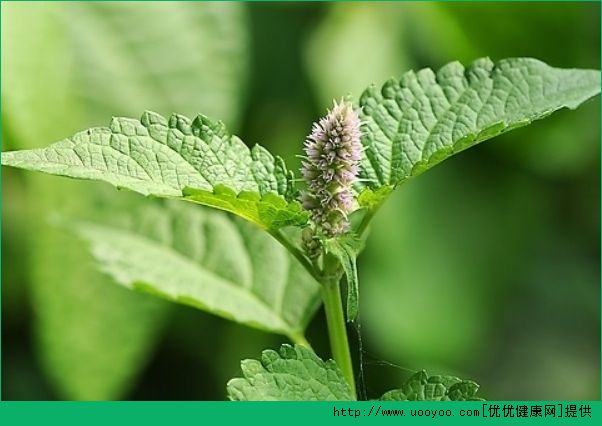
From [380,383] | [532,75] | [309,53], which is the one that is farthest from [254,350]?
[532,75]

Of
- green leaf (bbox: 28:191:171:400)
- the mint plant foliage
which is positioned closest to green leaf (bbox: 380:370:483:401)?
the mint plant foliage

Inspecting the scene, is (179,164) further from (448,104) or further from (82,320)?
(82,320)

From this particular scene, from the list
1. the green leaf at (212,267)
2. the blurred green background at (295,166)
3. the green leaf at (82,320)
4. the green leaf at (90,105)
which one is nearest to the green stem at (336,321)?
the green leaf at (212,267)

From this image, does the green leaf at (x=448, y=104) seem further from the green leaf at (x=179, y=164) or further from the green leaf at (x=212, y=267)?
the green leaf at (x=212, y=267)

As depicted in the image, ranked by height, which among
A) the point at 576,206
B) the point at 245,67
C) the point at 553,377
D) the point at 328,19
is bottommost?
the point at 553,377

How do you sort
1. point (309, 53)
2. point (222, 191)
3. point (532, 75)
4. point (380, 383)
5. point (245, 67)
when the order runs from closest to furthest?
point (222, 191), point (532, 75), point (380, 383), point (245, 67), point (309, 53)

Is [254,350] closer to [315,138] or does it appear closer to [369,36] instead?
[369,36]
